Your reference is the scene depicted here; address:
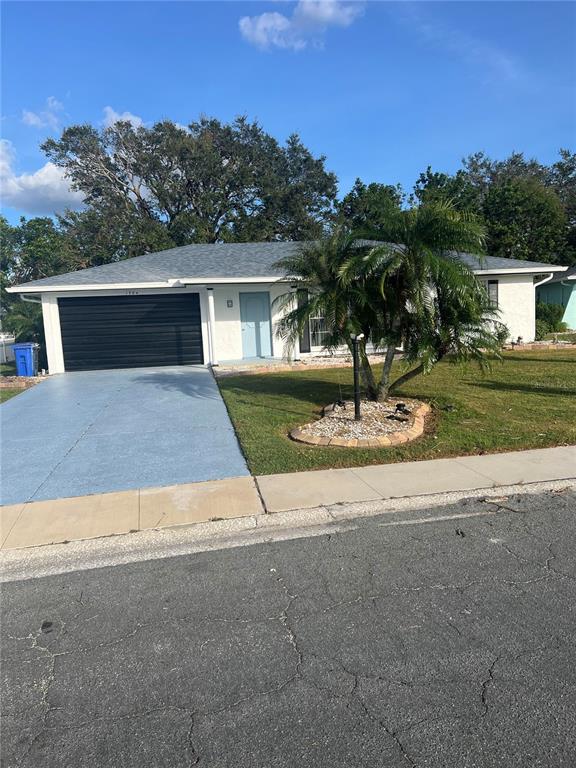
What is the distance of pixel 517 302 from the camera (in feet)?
61.6

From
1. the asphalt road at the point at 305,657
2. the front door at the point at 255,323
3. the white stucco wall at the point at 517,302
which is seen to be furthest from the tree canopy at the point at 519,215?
the asphalt road at the point at 305,657

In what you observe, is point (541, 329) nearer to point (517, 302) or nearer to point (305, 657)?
point (517, 302)

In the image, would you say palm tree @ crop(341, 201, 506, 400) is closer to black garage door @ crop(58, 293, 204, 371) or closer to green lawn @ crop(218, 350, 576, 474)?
green lawn @ crop(218, 350, 576, 474)

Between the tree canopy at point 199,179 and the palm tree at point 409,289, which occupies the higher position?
the tree canopy at point 199,179

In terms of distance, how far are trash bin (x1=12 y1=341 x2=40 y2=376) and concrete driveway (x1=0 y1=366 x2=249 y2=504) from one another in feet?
7.65

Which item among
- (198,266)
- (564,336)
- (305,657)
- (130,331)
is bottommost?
(305,657)

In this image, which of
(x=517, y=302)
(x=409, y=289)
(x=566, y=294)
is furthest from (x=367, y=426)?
(x=566, y=294)

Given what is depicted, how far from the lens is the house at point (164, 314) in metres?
15.9

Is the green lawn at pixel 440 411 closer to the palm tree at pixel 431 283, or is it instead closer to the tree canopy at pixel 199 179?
the palm tree at pixel 431 283

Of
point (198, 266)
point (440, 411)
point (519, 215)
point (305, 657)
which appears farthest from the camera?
point (519, 215)

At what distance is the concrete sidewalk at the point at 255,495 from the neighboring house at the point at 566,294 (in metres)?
21.5

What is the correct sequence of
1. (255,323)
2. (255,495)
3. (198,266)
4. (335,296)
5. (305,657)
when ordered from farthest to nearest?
(198,266) → (255,323) → (335,296) → (255,495) → (305,657)

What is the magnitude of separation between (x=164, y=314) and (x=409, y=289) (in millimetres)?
10079

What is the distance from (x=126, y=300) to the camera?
53.9 feet
